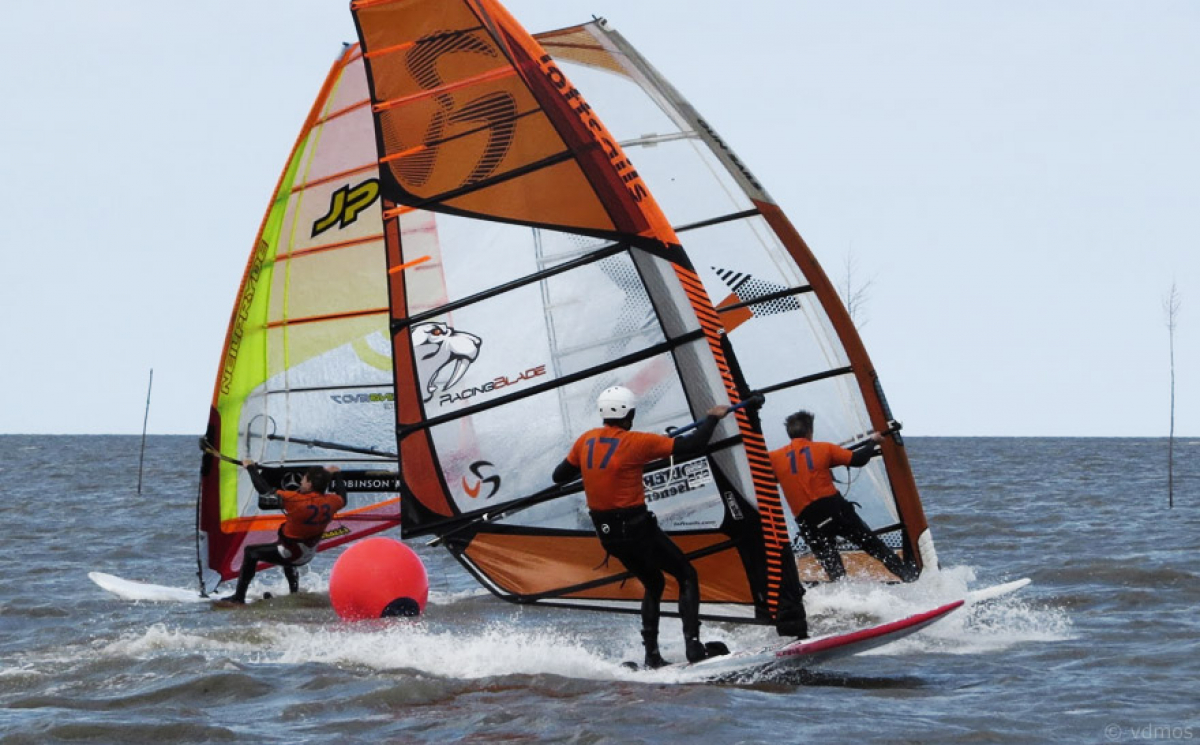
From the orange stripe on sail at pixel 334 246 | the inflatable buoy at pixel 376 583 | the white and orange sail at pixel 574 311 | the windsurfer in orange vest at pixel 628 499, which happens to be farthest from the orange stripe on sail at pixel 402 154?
the orange stripe on sail at pixel 334 246

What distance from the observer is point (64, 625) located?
1050 cm

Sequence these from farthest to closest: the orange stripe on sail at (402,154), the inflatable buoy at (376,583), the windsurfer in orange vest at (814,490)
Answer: the inflatable buoy at (376,583) < the windsurfer in orange vest at (814,490) < the orange stripe on sail at (402,154)

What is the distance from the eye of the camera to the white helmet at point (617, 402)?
281 inches

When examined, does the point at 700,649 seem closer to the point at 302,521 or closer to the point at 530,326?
the point at 530,326

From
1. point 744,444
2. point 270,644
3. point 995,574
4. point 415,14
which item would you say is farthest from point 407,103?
point 995,574

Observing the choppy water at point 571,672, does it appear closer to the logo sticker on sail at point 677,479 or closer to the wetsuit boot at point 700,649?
the wetsuit boot at point 700,649

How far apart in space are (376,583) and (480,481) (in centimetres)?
126

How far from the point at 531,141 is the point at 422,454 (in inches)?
80.6

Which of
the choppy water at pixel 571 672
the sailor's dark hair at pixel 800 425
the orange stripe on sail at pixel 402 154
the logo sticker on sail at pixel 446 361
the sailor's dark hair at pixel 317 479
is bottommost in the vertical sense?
the choppy water at pixel 571 672

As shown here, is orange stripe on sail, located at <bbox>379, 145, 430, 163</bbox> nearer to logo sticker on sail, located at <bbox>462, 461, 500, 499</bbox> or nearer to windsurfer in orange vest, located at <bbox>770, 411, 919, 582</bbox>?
logo sticker on sail, located at <bbox>462, 461, 500, 499</bbox>

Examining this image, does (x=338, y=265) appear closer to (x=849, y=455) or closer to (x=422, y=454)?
(x=422, y=454)

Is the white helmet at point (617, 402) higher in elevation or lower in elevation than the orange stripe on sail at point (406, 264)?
lower

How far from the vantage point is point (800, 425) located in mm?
9328

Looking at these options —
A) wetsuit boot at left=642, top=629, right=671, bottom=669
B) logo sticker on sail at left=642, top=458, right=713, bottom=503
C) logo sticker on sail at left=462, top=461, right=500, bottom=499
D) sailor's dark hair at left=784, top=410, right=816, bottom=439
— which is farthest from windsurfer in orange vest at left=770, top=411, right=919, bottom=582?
wetsuit boot at left=642, top=629, right=671, bottom=669
